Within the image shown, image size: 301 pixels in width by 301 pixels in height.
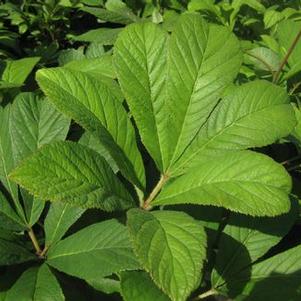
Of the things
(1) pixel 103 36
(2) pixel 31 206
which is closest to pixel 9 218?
→ (2) pixel 31 206

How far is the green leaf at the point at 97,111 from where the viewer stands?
2.74 ft

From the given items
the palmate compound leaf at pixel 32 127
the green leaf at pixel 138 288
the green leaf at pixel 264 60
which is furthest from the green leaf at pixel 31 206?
the green leaf at pixel 264 60

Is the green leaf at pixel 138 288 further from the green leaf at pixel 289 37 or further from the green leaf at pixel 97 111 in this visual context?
the green leaf at pixel 289 37

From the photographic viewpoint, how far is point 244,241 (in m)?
1.00

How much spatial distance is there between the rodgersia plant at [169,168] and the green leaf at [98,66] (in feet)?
0.49

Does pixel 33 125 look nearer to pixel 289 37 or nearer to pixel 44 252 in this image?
pixel 44 252

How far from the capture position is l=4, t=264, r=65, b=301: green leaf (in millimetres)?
817

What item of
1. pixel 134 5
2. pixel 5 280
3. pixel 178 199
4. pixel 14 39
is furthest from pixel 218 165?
pixel 134 5

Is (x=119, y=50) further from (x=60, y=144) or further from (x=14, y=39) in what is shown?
(x=14, y=39)

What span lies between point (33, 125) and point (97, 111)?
0.69 ft

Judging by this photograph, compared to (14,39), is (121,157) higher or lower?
higher

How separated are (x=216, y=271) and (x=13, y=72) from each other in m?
0.70

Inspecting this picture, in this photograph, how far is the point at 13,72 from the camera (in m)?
1.29

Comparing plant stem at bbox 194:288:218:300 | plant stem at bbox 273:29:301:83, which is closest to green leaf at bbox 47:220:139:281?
plant stem at bbox 194:288:218:300
